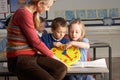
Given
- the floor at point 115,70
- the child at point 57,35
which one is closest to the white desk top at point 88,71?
the child at point 57,35

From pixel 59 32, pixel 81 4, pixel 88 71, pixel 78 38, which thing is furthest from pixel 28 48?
pixel 81 4

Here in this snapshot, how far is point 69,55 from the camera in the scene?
2.50m

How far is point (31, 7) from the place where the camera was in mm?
1957

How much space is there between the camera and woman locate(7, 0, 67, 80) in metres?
1.90

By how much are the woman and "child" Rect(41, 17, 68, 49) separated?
25.0 inches

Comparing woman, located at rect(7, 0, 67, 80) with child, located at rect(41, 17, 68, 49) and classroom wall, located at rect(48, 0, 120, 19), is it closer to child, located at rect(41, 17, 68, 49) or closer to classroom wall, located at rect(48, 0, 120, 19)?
child, located at rect(41, 17, 68, 49)

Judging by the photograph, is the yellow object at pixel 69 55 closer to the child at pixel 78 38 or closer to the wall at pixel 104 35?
the child at pixel 78 38

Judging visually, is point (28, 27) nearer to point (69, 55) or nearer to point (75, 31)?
point (69, 55)

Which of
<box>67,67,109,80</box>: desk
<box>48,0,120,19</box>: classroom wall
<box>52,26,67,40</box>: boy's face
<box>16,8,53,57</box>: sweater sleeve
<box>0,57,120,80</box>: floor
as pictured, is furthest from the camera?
<box>48,0,120,19</box>: classroom wall

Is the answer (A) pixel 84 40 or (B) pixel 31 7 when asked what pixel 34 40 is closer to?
(B) pixel 31 7

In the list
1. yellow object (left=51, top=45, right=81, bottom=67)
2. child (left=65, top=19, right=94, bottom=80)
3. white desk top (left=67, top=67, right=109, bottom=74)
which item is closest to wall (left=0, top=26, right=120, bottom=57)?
child (left=65, top=19, right=94, bottom=80)

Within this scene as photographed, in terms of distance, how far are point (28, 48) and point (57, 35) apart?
740mm

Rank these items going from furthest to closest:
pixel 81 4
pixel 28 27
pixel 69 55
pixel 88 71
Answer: pixel 81 4, pixel 69 55, pixel 88 71, pixel 28 27

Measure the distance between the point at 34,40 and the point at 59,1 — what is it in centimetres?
388
